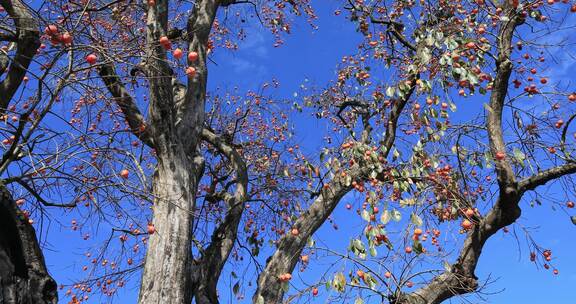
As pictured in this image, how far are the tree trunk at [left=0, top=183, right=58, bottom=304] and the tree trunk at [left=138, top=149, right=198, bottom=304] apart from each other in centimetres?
80

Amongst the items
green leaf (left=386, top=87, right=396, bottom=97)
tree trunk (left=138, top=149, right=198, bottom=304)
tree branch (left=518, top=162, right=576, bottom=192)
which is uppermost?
green leaf (left=386, top=87, right=396, bottom=97)

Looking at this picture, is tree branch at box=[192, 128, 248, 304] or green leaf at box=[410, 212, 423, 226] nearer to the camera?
green leaf at box=[410, 212, 423, 226]

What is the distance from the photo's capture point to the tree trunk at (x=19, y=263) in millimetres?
3072

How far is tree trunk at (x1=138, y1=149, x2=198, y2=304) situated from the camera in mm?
3975

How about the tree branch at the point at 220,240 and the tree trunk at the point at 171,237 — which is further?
the tree branch at the point at 220,240

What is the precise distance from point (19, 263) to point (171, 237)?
3.84ft

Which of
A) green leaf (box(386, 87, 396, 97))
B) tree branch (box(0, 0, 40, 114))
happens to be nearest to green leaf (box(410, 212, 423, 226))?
green leaf (box(386, 87, 396, 97))

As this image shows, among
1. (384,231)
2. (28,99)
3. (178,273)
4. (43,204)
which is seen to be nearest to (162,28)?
(28,99)

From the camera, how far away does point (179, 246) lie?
13.6ft

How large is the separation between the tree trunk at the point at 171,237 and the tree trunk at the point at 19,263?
803mm

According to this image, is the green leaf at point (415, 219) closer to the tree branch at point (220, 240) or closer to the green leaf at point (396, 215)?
the green leaf at point (396, 215)

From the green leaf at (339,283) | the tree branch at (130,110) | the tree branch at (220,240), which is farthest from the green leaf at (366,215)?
the tree branch at (130,110)

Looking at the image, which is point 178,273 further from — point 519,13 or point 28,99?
point 519,13

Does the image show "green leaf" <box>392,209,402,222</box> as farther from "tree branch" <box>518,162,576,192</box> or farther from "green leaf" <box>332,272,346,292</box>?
"tree branch" <box>518,162,576,192</box>
